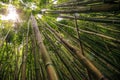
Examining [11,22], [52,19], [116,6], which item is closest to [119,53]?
[52,19]

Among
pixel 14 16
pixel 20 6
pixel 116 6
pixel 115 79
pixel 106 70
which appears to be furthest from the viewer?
pixel 14 16

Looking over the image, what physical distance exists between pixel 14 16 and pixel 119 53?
2.56 meters

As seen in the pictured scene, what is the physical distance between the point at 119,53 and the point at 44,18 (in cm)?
192

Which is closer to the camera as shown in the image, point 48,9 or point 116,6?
point 116,6

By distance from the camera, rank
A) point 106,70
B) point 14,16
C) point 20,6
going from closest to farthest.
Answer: point 106,70 < point 20,6 < point 14,16

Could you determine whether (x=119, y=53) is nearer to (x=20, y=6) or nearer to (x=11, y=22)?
(x=20, y=6)

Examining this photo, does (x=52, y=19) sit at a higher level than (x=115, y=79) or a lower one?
higher

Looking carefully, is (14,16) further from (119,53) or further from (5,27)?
(119,53)

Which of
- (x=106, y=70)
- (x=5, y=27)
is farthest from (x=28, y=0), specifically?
(x=106, y=70)

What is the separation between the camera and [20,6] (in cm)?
367

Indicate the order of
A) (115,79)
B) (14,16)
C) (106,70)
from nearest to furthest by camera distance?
(115,79) → (106,70) → (14,16)

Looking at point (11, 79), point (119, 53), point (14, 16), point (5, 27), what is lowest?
point (11, 79)

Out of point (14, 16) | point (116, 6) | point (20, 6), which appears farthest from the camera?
point (14, 16)

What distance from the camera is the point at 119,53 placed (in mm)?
3207
